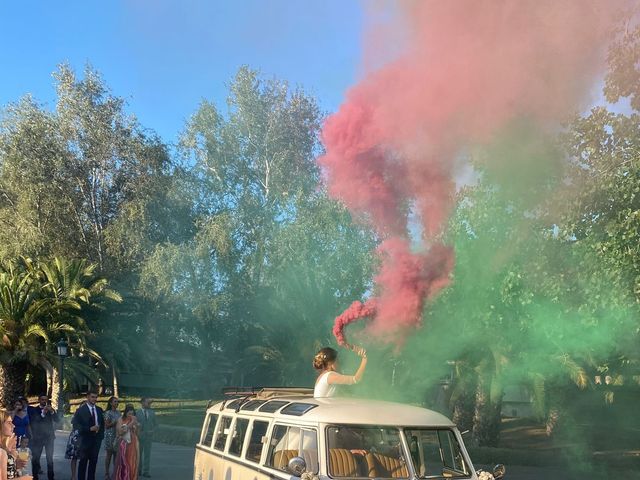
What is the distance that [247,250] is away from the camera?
35500 mm

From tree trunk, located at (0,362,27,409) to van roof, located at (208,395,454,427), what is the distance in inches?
1009

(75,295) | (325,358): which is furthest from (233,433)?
(75,295)

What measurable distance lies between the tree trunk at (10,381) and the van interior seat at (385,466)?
87.0 feet

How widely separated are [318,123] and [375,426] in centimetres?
3207

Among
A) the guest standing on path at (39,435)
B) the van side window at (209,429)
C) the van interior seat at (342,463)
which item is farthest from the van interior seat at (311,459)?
the guest standing on path at (39,435)

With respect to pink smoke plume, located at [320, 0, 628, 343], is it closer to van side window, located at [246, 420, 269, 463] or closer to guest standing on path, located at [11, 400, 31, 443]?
van side window, located at [246, 420, 269, 463]

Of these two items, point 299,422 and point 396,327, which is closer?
point 299,422

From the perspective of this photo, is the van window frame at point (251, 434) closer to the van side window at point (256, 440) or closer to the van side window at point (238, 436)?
the van side window at point (256, 440)

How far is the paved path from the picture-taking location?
15125mm

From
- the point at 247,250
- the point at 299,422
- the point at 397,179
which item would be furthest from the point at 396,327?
the point at 247,250

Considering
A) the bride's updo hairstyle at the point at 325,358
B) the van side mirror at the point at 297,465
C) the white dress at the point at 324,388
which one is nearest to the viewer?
the van side mirror at the point at 297,465

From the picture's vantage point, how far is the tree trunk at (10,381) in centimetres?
2830

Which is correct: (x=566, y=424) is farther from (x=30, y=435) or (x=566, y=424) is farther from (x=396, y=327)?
(x=30, y=435)

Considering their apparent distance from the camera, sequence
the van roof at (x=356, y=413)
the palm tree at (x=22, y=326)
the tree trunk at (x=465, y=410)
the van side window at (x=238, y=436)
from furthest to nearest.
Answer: the palm tree at (x=22, y=326) < the tree trunk at (x=465, y=410) < the van side window at (x=238, y=436) < the van roof at (x=356, y=413)
